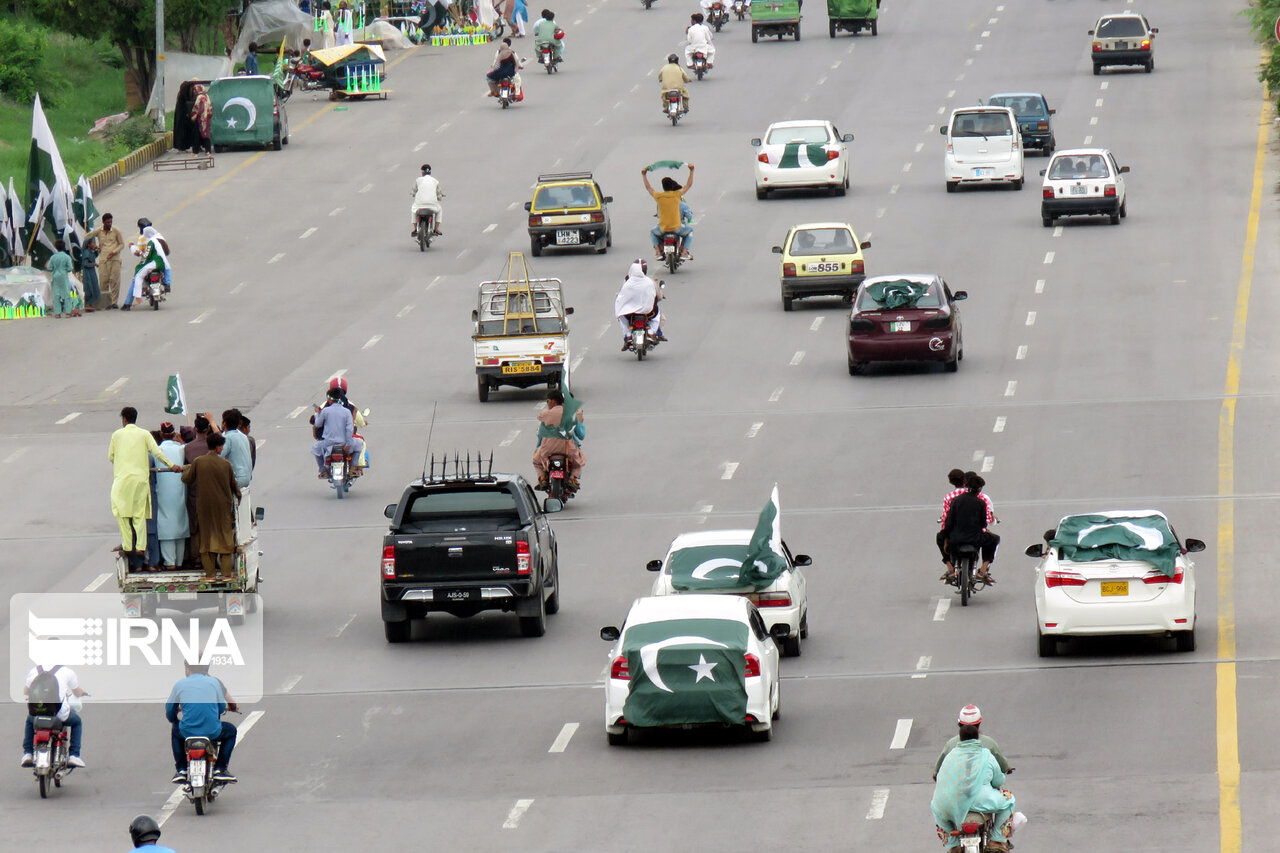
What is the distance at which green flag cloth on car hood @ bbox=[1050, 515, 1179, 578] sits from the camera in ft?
70.2

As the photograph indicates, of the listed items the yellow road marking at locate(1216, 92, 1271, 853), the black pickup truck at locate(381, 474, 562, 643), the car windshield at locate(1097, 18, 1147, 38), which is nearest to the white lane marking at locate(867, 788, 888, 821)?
the yellow road marking at locate(1216, 92, 1271, 853)

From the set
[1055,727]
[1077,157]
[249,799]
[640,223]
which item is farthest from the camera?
[640,223]

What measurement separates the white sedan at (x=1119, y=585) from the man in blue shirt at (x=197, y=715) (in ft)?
25.3

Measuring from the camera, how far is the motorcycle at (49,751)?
18219 millimetres

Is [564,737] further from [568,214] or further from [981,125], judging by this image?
[981,125]

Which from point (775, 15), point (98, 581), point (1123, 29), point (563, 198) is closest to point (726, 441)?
point (98, 581)

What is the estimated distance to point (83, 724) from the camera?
20.9 metres

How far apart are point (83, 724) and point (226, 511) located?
133 inches

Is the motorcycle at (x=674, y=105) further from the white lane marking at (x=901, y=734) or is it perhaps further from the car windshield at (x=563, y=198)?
the white lane marking at (x=901, y=734)

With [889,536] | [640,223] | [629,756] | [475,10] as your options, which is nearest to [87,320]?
[640,223]

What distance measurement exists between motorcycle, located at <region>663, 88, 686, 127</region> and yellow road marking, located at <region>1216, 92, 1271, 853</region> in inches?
738

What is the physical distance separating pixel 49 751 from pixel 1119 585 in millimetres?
9244

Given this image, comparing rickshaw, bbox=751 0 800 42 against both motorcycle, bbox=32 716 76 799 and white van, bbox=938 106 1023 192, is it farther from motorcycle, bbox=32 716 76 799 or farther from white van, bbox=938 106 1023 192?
motorcycle, bbox=32 716 76 799

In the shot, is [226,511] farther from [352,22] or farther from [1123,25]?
[352,22]
